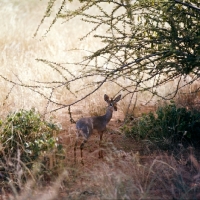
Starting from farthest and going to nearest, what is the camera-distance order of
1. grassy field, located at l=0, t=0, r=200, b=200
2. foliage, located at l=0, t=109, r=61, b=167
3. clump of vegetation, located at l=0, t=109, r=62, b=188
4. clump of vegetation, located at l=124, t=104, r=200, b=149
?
clump of vegetation, located at l=124, t=104, r=200, b=149
foliage, located at l=0, t=109, r=61, b=167
clump of vegetation, located at l=0, t=109, r=62, b=188
grassy field, located at l=0, t=0, r=200, b=200

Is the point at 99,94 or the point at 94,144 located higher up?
the point at 99,94

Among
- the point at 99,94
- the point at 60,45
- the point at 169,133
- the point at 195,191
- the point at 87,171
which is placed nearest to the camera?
the point at 195,191

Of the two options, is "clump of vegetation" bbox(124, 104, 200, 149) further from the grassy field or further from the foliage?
the foliage

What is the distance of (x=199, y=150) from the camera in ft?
16.9

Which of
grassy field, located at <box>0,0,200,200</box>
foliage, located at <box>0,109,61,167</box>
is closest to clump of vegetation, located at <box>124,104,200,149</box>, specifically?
grassy field, located at <box>0,0,200,200</box>

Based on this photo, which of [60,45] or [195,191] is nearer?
[195,191]

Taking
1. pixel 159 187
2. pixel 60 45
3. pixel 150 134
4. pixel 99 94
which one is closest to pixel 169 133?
pixel 150 134

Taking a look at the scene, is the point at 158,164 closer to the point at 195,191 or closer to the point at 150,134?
the point at 195,191

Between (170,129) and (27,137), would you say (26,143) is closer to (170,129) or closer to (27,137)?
(27,137)

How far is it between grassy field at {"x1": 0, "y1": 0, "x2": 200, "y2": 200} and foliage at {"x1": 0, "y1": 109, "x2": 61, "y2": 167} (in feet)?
0.69

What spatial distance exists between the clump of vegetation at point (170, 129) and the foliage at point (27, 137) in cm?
104

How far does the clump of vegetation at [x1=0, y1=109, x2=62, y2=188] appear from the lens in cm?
436

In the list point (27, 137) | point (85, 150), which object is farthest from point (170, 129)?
point (27, 137)

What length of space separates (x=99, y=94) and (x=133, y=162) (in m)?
2.99
